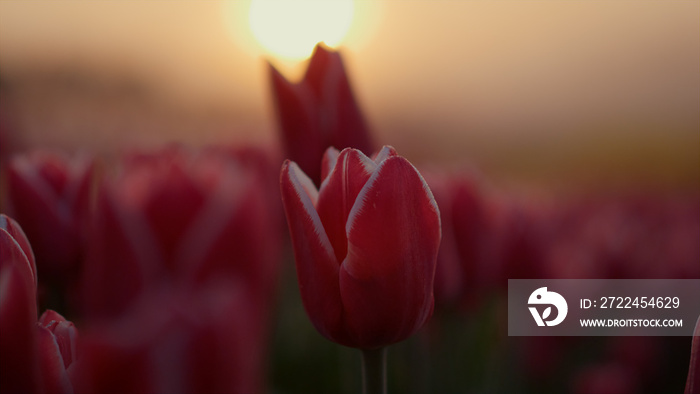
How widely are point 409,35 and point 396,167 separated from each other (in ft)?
2.60

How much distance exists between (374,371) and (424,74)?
1304 millimetres

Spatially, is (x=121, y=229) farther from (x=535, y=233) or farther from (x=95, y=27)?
(x=95, y=27)

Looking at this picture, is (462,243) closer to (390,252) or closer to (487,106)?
(390,252)

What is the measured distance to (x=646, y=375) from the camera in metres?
0.79

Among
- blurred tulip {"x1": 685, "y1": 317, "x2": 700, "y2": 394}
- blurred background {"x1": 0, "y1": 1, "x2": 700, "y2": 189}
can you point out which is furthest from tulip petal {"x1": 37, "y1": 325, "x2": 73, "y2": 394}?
blurred background {"x1": 0, "y1": 1, "x2": 700, "y2": 189}

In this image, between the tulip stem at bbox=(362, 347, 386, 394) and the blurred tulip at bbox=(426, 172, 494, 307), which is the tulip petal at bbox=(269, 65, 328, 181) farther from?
the tulip stem at bbox=(362, 347, 386, 394)

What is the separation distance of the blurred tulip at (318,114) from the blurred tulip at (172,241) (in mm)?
240

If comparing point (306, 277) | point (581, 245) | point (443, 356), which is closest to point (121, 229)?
point (306, 277)

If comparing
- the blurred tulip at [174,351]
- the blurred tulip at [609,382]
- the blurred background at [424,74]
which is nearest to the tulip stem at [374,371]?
the blurred tulip at [174,351]

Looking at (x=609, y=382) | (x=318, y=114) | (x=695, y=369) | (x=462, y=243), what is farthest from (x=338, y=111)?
(x=609, y=382)

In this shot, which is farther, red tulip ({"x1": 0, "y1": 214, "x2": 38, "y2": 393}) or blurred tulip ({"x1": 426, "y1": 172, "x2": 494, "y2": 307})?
blurred tulip ({"x1": 426, "y1": 172, "x2": 494, "y2": 307})

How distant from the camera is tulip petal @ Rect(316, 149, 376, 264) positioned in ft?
1.15

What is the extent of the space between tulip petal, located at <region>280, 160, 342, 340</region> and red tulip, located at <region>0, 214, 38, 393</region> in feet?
0.44

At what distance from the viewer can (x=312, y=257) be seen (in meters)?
0.35
